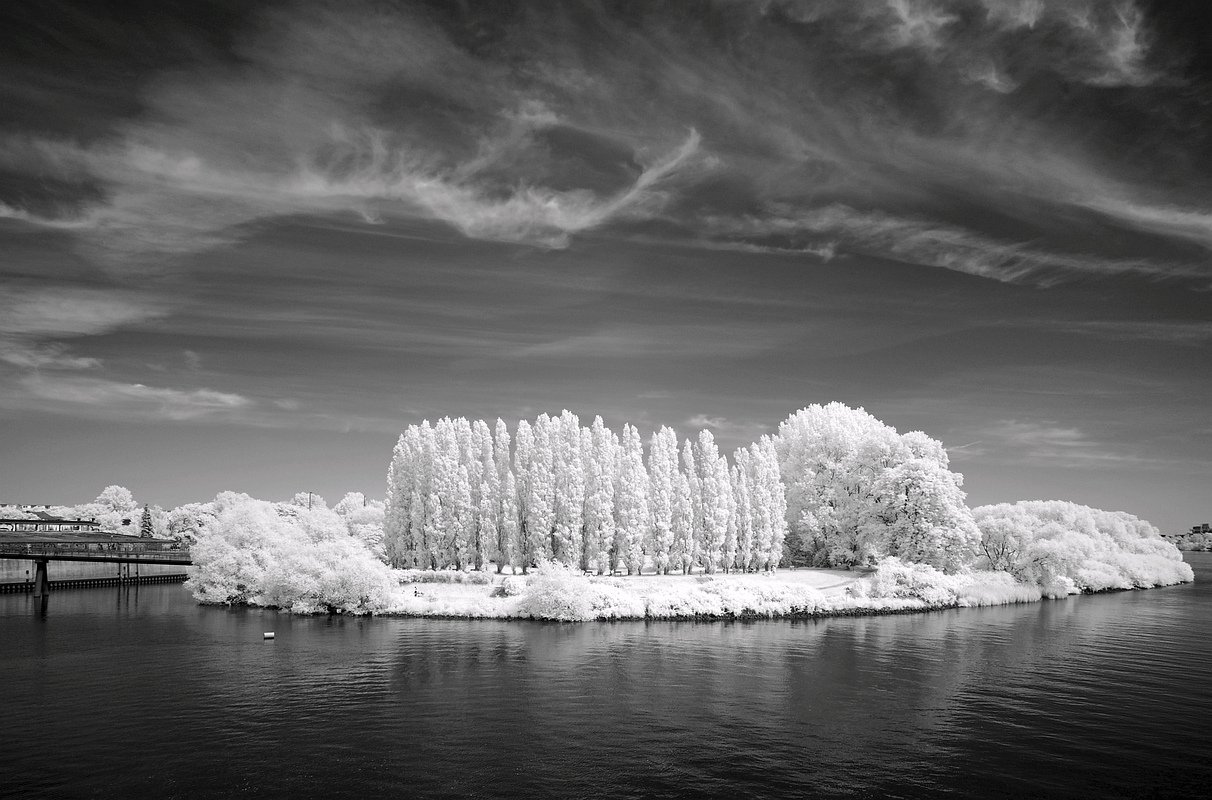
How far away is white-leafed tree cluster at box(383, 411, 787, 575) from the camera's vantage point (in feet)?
322

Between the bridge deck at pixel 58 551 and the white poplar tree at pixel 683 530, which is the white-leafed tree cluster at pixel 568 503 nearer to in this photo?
the white poplar tree at pixel 683 530

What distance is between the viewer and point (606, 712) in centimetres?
4081

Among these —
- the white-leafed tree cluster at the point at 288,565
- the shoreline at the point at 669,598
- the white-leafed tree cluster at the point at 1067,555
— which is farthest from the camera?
the white-leafed tree cluster at the point at 1067,555

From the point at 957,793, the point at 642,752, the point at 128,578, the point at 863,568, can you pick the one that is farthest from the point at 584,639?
the point at 128,578

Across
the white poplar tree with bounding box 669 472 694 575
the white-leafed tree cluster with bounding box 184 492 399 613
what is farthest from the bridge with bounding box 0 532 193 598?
the white poplar tree with bounding box 669 472 694 575

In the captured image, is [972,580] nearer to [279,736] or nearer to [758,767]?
[758,767]

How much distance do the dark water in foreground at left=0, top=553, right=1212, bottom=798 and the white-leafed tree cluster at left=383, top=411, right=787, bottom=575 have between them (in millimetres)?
28737

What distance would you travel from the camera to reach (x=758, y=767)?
107 feet

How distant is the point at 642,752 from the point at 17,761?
92.8 ft

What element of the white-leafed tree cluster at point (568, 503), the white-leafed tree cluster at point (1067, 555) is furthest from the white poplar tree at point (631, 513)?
the white-leafed tree cluster at point (1067, 555)

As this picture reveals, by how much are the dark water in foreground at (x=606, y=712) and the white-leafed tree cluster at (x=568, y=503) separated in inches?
1131

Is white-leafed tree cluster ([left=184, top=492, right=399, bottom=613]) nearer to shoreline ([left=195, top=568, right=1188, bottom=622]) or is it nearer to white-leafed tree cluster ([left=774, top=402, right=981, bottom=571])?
shoreline ([left=195, top=568, right=1188, bottom=622])

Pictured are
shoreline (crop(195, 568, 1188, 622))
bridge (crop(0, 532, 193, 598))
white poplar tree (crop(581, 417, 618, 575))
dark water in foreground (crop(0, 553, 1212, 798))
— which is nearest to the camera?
dark water in foreground (crop(0, 553, 1212, 798))

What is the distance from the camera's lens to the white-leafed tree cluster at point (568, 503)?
98000 mm
